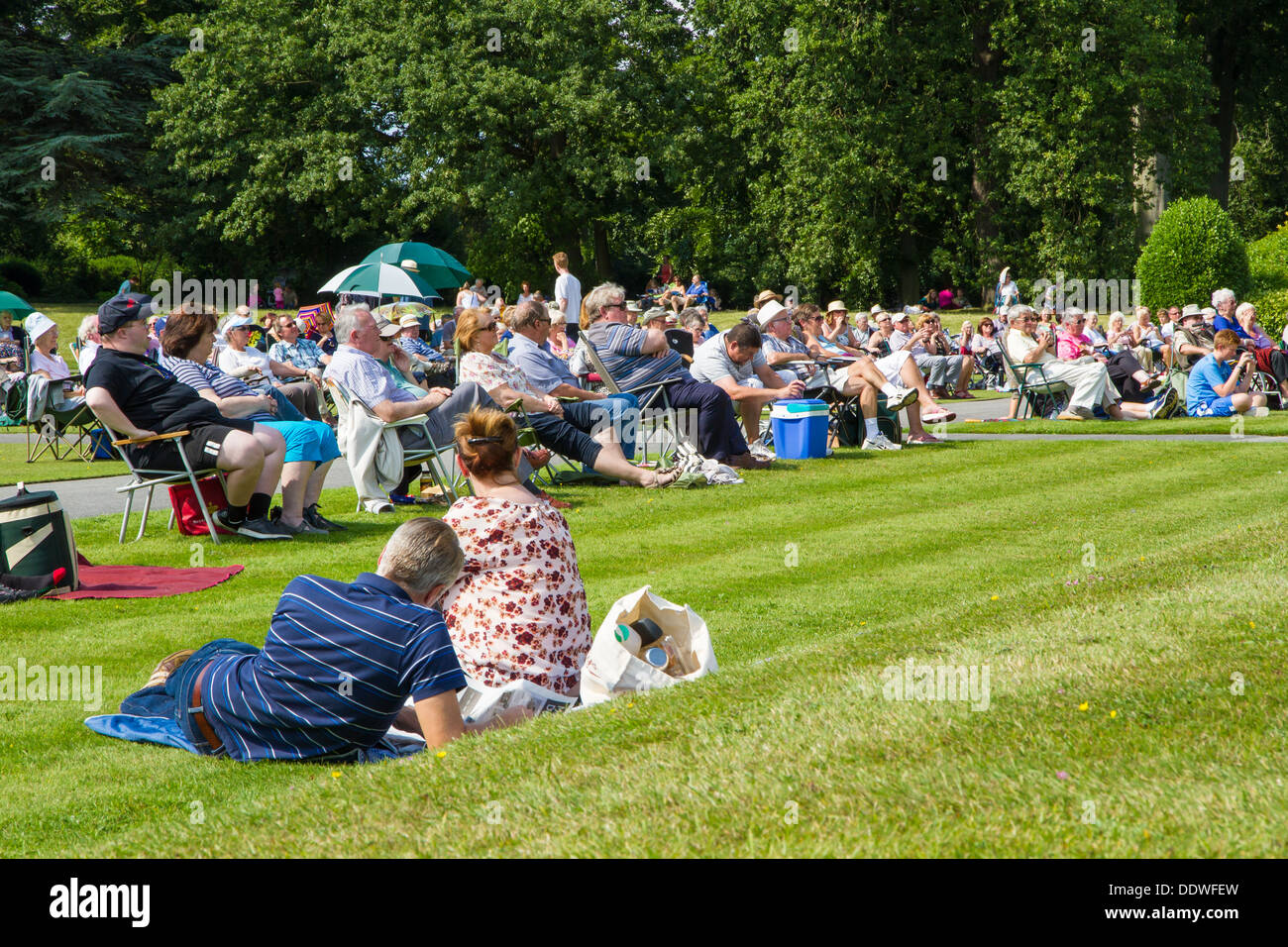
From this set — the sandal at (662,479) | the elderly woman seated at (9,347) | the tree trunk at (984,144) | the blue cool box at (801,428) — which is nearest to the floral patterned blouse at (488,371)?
the sandal at (662,479)

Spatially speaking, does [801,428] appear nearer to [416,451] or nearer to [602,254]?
[416,451]

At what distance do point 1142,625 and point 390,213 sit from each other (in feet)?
127

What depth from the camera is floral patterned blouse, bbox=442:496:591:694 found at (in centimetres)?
497

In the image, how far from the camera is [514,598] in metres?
4.99

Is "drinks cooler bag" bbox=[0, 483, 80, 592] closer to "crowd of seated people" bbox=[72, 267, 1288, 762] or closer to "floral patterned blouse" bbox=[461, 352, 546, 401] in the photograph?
"crowd of seated people" bbox=[72, 267, 1288, 762]

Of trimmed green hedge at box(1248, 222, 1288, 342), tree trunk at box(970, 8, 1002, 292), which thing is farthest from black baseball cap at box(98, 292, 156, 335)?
tree trunk at box(970, 8, 1002, 292)

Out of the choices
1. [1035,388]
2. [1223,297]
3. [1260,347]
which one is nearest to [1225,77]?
[1223,297]

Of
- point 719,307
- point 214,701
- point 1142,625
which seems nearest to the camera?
point 214,701

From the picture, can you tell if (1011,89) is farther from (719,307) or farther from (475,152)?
(475,152)

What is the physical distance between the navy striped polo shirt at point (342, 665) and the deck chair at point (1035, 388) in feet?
44.8

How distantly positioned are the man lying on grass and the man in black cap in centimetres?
427

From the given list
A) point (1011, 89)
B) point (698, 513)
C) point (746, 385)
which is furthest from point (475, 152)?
point (698, 513)

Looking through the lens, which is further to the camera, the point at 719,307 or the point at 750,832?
the point at 719,307

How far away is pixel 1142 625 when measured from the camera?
17.1 feet
